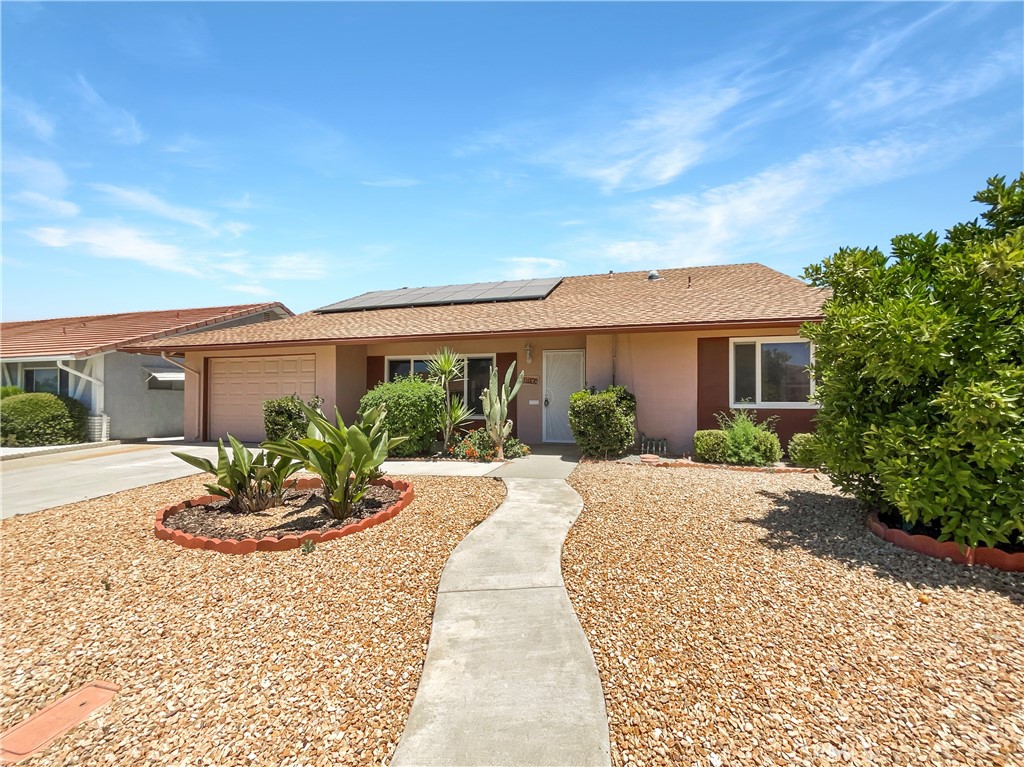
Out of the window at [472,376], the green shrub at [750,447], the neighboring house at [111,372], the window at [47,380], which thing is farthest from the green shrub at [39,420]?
the green shrub at [750,447]

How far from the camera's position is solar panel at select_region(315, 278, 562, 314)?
1462 centimetres

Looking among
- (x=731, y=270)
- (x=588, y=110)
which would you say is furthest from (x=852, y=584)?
(x=731, y=270)

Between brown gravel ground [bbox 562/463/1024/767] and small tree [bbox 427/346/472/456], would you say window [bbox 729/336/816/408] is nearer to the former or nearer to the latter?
brown gravel ground [bbox 562/463/1024/767]

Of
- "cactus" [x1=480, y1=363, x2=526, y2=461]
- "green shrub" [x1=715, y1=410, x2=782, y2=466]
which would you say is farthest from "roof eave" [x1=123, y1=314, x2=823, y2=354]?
"green shrub" [x1=715, y1=410, x2=782, y2=466]

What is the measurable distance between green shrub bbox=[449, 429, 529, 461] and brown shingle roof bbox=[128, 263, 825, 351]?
247 centimetres

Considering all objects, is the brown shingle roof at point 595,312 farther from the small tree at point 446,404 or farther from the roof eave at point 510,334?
the small tree at point 446,404

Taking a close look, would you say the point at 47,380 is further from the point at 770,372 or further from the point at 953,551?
the point at 953,551

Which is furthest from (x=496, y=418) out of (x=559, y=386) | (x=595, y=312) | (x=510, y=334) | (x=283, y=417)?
(x=283, y=417)

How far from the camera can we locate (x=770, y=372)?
10.2 metres

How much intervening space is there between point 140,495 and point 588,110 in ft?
33.2

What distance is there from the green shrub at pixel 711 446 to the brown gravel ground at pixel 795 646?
13.3 ft

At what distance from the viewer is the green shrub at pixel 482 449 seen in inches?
395

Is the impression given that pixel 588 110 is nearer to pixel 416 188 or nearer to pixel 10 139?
pixel 416 188

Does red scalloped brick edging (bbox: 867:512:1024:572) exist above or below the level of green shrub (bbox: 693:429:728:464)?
below
